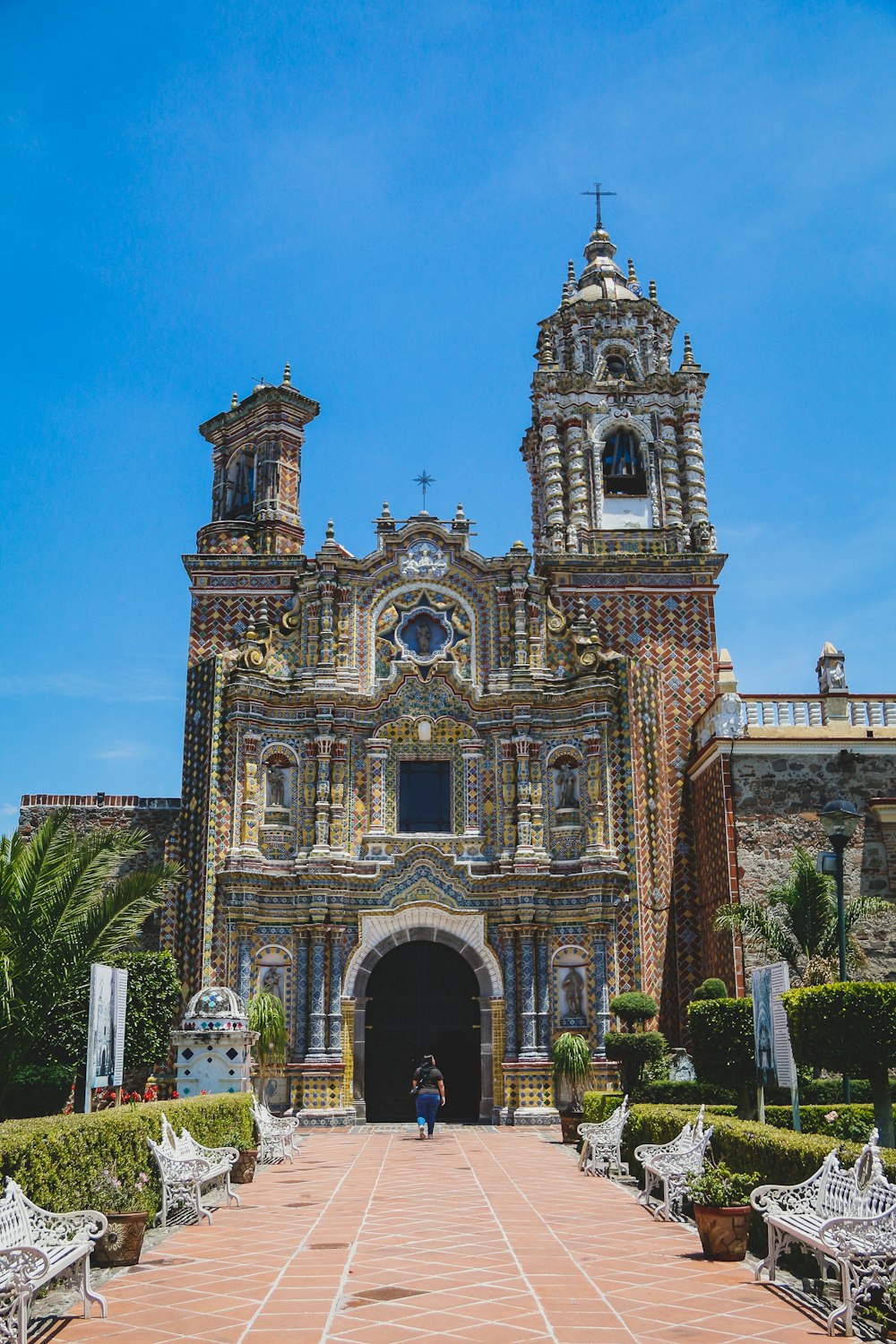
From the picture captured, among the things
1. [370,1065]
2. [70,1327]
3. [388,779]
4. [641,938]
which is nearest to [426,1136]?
[370,1065]

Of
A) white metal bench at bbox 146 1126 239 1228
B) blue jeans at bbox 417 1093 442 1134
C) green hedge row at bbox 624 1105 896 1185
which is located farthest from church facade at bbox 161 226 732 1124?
white metal bench at bbox 146 1126 239 1228

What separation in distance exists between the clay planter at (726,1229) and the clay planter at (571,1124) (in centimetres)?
1059

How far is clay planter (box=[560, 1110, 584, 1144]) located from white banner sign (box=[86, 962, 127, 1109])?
9.17m

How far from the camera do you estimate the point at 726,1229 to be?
1008 centimetres

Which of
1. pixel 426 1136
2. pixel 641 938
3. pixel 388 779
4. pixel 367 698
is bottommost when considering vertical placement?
pixel 426 1136

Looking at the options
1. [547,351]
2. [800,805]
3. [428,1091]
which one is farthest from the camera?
[547,351]

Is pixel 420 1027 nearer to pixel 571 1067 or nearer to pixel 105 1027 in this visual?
pixel 571 1067

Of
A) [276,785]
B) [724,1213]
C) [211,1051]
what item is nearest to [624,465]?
[276,785]

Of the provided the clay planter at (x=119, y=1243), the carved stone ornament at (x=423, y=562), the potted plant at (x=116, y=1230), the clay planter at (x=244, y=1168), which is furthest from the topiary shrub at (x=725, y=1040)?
the carved stone ornament at (x=423, y=562)

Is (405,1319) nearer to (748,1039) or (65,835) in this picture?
(748,1039)

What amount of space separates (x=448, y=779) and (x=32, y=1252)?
20081mm

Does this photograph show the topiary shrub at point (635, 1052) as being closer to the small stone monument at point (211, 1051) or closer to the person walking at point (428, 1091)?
the person walking at point (428, 1091)

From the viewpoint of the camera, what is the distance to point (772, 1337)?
25.2ft

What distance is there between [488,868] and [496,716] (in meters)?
3.21
